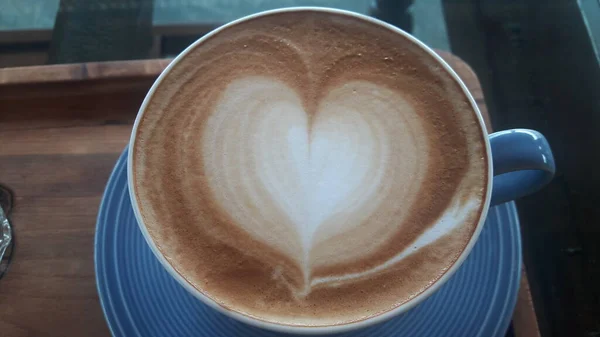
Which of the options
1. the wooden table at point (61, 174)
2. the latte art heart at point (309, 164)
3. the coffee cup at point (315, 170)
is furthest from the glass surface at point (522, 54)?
the latte art heart at point (309, 164)

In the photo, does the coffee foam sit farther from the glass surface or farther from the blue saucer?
the glass surface

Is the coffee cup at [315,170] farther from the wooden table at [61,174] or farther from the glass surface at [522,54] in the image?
the glass surface at [522,54]

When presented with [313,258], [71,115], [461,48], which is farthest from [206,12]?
[313,258]

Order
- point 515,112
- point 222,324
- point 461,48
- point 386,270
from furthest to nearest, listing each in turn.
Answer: point 461,48, point 515,112, point 222,324, point 386,270

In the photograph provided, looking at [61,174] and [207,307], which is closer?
[207,307]

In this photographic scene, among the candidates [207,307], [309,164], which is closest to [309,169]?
[309,164]

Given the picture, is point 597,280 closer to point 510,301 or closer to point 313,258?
point 510,301

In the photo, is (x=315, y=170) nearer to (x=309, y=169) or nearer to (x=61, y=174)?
(x=309, y=169)

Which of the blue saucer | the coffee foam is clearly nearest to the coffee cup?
the coffee foam
